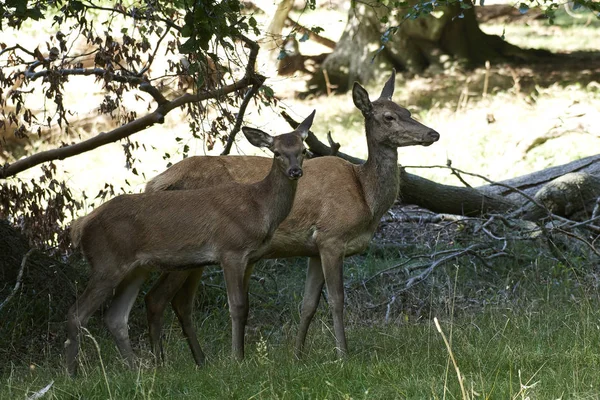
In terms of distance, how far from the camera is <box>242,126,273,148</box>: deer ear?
23.4ft

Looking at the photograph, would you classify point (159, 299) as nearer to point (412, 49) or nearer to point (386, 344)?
point (386, 344)

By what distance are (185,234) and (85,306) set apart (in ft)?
2.77

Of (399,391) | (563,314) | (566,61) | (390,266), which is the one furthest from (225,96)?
(566,61)

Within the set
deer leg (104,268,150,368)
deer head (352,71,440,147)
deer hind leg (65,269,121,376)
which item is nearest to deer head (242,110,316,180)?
deer head (352,71,440,147)

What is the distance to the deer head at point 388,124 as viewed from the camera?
749 centimetres

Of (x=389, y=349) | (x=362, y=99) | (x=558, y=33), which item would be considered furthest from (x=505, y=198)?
(x=558, y=33)

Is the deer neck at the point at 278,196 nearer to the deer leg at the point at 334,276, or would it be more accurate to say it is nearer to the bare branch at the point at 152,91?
the deer leg at the point at 334,276

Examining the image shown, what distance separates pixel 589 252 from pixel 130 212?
517 centimetres

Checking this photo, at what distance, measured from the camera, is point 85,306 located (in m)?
6.76

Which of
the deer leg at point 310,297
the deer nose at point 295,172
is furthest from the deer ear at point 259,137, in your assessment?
the deer leg at point 310,297

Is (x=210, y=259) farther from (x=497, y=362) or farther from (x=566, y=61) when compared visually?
(x=566, y=61)

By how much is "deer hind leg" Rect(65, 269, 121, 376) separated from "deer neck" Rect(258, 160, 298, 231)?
45.3 inches

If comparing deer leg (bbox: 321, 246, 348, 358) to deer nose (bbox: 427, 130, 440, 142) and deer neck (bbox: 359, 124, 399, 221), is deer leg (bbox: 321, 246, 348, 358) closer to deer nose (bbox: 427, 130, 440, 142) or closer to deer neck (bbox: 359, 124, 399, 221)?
deer neck (bbox: 359, 124, 399, 221)

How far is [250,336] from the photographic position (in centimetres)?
847
